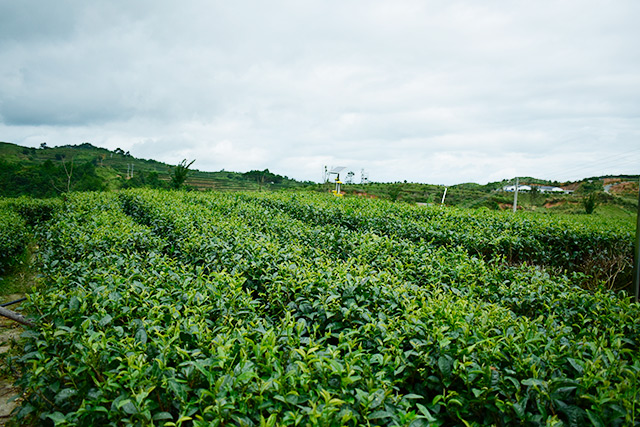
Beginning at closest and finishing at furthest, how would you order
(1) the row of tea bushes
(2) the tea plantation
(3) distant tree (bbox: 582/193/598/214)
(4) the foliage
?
(2) the tea plantation
(1) the row of tea bushes
(4) the foliage
(3) distant tree (bbox: 582/193/598/214)

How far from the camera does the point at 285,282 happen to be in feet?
7.98

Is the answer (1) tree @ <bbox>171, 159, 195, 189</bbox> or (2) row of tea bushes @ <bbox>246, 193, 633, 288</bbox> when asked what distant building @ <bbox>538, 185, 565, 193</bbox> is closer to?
(2) row of tea bushes @ <bbox>246, 193, 633, 288</bbox>

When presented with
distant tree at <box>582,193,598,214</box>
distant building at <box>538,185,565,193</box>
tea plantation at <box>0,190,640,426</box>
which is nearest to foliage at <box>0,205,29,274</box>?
tea plantation at <box>0,190,640,426</box>

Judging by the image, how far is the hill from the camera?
16016 mm

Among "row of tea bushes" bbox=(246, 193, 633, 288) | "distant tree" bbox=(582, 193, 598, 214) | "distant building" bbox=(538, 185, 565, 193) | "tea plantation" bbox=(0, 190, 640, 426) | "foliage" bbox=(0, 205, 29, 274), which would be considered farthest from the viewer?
"distant building" bbox=(538, 185, 565, 193)

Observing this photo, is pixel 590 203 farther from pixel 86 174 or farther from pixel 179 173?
pixel 86 174


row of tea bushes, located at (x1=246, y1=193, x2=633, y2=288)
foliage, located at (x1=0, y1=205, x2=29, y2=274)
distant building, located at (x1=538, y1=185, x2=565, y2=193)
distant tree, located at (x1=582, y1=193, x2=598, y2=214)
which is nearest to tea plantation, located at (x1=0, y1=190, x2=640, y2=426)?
row of tea bushes, located at (x1=246, y1=193, x2=633, y2=288)

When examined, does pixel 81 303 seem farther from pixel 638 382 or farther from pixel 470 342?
pixel 638 382

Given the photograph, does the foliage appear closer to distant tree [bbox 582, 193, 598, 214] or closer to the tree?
the tree

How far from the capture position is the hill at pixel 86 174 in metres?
16.0

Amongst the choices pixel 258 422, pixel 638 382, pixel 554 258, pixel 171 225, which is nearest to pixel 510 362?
pixel 638 382

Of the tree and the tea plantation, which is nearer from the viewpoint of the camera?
the tea plantation

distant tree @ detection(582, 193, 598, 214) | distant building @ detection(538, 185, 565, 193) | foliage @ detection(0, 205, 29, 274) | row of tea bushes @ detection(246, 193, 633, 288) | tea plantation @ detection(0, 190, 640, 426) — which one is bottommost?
foliage @ detection(0, 205, 29, 274)

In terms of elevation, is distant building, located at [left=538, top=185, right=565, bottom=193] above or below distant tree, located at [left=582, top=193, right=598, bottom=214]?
above
